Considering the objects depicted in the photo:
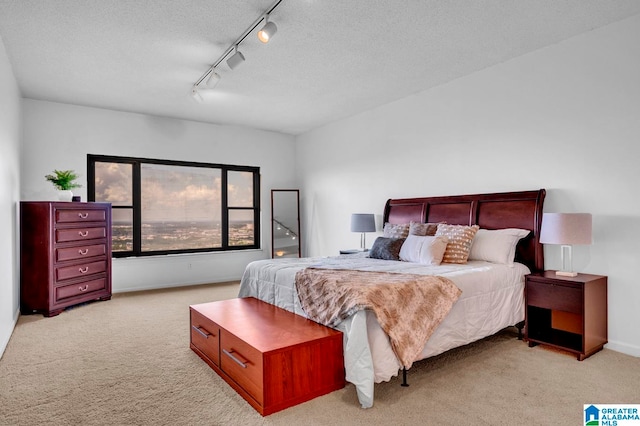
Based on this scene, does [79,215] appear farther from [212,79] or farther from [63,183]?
[212,79]

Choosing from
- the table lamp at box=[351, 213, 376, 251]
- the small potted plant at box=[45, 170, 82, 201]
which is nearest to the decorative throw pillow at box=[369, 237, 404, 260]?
the table lamp at box=[351, 213, 376, 251]

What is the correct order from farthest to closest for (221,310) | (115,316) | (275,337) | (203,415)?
(115,316), (221,310), (275,337), (203,415)

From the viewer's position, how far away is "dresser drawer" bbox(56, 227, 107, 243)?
4.62 m

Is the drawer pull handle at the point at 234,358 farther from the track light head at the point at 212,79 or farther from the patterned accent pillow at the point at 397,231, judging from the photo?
the track light head at the point at 212,79

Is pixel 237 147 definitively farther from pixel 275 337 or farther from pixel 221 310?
pixel 275 337

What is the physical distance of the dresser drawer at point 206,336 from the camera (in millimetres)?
2822

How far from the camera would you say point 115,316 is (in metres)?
4.37

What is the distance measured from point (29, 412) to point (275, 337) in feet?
4.87

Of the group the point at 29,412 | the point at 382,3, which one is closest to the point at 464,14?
the point at 382,3

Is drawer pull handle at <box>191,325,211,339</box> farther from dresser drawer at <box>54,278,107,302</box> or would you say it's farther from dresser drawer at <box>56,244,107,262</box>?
dresser drawer at <box>56,244,107,262</box>

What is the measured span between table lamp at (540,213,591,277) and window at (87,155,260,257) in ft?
16.4

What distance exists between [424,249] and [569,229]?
3.95 feet

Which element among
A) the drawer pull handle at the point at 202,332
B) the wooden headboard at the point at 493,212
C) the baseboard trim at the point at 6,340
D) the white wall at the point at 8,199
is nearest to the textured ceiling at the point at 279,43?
the white wall at the point at 8,199

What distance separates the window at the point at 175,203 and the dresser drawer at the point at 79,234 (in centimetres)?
74
